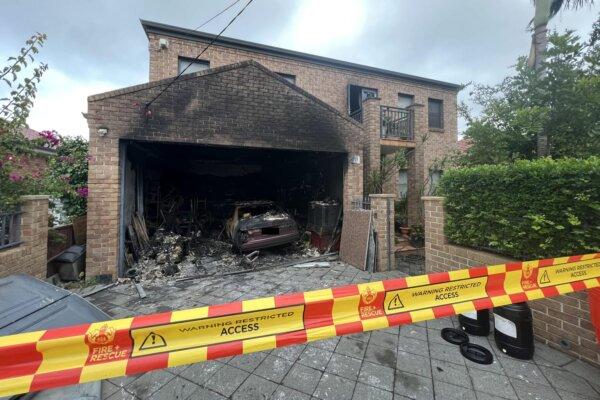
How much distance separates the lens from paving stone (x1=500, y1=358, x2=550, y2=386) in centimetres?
235

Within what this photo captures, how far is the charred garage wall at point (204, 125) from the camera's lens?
5.13m

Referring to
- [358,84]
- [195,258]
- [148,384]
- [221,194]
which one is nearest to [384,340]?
[148,384]

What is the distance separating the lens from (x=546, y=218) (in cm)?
286

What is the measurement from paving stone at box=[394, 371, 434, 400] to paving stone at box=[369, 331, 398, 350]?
0.46 m

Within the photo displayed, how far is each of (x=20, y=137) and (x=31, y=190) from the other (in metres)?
0.90

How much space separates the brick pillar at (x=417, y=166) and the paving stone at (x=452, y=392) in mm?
8300

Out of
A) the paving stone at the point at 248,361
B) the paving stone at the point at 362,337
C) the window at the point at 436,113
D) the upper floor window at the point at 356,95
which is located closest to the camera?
the paving stone at the point at 248,361

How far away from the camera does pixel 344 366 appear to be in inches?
101

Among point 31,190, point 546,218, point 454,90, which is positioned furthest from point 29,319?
point 454,90

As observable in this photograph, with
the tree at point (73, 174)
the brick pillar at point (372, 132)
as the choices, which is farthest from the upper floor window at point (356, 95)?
the tree at point (73, 174)

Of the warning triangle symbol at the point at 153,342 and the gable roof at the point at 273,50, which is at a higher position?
the gable roof at the point at 273,50

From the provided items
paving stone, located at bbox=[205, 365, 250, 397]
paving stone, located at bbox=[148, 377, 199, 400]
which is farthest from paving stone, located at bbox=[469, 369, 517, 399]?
paving stone, located at bbox=[148, 377, 199, 400]

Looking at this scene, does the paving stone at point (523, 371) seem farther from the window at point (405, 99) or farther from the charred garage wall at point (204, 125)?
the window at point (405, 99)

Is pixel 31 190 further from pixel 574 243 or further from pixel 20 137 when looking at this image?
pixel 574 243
